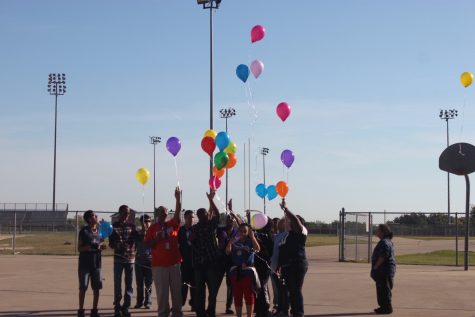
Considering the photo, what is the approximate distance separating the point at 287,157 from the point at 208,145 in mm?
2278

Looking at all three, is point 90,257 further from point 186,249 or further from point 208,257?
point 208,257

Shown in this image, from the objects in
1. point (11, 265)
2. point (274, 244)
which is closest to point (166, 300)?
point (274, 244)

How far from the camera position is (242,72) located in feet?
52.7

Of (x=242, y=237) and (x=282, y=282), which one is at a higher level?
(x=242, y=237)

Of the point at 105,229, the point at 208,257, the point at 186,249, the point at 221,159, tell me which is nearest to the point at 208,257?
the point at 208,257

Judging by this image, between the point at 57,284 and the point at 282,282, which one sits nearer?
the point at 282,282

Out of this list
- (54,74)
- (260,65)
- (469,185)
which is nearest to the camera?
(260,65)

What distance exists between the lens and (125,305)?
11.7 m

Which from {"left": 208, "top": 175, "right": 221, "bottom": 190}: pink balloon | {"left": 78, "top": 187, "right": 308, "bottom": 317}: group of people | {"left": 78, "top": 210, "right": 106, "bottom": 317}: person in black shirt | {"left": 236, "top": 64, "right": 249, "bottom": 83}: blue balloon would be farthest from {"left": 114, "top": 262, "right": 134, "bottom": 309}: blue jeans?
{"left": 236, "top": 64, "right": 249, "bottom": 83}: blue balloon

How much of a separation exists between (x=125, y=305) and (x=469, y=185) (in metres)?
13.9

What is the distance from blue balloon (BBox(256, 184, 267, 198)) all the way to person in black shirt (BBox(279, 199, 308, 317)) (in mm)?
5150

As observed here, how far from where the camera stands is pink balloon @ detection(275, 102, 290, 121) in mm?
15617

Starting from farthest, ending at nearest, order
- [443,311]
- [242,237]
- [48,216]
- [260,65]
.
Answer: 1. [48,216]
2. [260,65]
3. [443,311]
4. [242,237]

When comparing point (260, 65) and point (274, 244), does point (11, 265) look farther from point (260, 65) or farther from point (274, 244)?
point (274, 244)
